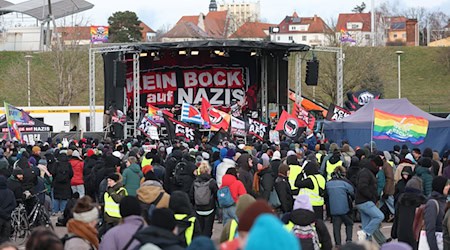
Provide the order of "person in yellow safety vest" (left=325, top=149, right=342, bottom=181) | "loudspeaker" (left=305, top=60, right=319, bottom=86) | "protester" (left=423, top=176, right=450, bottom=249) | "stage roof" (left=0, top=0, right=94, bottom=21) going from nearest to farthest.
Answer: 1. "protester" (left=423, top=176, right=450, bottom=249)
2. "person in yellow safety vest" (left=325, top=149, right=342, bottom=181)
3. "loudspeaker" (left=305, top=60, right=319, bottom=86)
4. "stage roof" (left=0, top=0, right=94, bottom=21)

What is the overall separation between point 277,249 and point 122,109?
34.1m

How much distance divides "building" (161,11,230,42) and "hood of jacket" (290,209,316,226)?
351 ft

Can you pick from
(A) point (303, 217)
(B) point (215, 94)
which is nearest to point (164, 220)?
(A) point (303, 217)

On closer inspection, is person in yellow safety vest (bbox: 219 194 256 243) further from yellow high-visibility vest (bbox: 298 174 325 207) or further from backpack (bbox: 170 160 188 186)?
backpack (bbox: 170 160 188 186)

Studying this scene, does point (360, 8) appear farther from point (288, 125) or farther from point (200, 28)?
point (288, 125)

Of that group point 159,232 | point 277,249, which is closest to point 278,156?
point 159,232

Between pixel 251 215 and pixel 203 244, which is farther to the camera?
pixel 203 244

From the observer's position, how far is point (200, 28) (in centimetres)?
16338

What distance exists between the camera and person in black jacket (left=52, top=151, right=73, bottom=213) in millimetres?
17719

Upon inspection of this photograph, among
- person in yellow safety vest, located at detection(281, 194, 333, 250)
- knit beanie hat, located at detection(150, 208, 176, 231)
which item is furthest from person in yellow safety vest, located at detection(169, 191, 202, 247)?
knit beanie hat, located at detection(150, 208, 176, 231)

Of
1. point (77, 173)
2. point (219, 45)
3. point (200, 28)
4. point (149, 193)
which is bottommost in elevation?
point (77, 173)

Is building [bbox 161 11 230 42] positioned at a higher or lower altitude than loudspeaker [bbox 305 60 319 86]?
higher

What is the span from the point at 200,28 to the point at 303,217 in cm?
15465

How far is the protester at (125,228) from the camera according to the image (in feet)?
26.8
